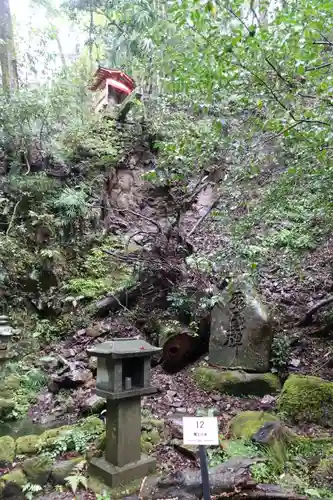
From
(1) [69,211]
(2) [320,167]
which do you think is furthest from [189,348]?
(1) [69,211]

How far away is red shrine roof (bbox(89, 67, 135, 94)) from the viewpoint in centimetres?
1374

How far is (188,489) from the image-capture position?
12.0 feet

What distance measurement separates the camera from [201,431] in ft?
9.79

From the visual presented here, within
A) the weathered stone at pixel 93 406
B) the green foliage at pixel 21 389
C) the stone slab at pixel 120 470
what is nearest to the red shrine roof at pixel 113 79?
the green foliage at pixel 21 389

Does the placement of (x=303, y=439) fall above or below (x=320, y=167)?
below

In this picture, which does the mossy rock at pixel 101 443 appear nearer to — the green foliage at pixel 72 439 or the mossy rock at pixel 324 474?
the green foliage at pixel 72 439

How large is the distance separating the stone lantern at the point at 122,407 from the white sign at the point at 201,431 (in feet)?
3.89

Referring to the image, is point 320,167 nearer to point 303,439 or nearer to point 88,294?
point 303,439

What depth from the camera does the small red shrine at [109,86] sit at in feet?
45.2

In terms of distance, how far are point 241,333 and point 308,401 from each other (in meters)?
1.81

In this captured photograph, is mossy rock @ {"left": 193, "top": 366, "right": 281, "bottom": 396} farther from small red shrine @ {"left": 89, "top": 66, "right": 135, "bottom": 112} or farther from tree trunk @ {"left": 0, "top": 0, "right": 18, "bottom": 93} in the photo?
tree trunk @ {"left": 0, "top": 0, "right": 18, "bottom": 93}

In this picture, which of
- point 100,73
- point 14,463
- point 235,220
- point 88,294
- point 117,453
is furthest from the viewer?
point 100,73

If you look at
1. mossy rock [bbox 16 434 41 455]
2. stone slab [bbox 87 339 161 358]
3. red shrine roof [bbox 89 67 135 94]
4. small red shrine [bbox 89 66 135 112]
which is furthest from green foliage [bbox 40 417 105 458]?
red shrine roof [bbox 89 67 135 94]

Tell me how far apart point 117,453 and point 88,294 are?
5.77 meters
